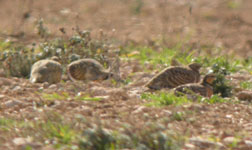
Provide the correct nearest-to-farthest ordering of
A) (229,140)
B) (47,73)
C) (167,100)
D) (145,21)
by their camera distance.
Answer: (229,140) < (167,100) < (47,73) < (145,21)

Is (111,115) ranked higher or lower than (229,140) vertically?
higher

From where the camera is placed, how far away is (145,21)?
953 cm

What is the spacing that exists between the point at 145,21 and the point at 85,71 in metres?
4.98

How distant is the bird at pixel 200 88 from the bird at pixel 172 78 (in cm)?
24

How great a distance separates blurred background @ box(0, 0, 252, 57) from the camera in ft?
25.6

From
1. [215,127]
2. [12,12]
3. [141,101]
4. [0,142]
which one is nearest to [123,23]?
[12,12]

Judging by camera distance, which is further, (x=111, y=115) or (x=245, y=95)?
(x=245, y=95)

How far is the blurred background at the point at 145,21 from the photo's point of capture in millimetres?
7812

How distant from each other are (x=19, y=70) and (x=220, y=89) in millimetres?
2258

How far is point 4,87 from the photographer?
4387 mm

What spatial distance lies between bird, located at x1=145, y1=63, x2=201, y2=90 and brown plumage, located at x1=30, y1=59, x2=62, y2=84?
3.18ft

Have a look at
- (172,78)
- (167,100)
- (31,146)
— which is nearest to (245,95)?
(172,78)

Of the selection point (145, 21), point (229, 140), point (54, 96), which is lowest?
point (229, 140)

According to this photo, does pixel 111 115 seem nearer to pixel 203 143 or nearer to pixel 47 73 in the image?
pixel 203 143
